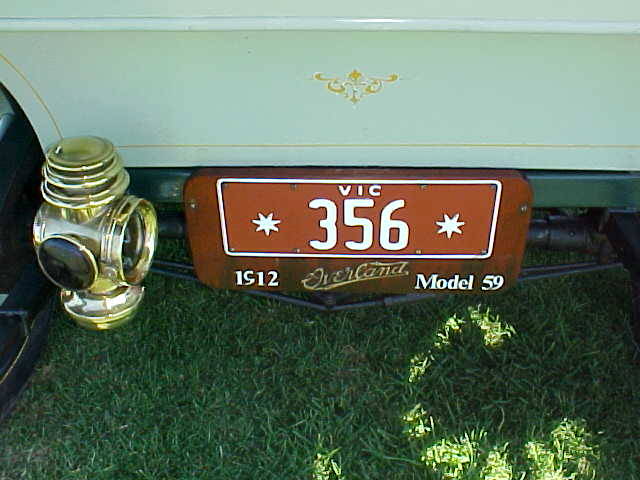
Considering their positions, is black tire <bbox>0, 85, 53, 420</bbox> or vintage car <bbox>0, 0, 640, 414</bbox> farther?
black tire <bbox>0, 85, 53, 420</bbox>

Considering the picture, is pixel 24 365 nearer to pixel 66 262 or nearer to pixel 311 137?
pixel 66 262

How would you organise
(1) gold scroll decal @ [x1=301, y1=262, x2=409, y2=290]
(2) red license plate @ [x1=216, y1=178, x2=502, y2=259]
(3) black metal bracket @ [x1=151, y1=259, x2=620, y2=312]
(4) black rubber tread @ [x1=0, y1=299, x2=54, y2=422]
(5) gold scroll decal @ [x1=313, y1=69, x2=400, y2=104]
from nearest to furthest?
(5) gold scroll decal @ [x1=313, y1=69, x2=400, y2=104], (2) red license plate @ [x1=216, y1=178, x2=502, y2=259], (1) gold scroll decal @ [x1=301, y1=262, x2=409, y2=290], (4) black rubber tread @ [x1=0, y1=299, x2=54, y2=422], (3) black metal bracket @ [x1=151, y1=259, x2=620, y2=312]

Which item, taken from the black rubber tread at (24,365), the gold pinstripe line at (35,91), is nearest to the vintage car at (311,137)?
the gold pinstripe line at (35,91)

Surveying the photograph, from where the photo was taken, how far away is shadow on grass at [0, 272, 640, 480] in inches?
87.3

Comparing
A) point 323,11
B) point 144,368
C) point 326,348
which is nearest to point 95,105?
point 323,11

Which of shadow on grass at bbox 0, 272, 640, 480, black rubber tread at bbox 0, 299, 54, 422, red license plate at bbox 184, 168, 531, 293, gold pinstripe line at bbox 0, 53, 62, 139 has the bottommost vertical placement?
shadow on grass at bbox 0, 272, 640, 480

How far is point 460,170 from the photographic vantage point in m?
1.90

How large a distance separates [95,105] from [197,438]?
997 millimetres

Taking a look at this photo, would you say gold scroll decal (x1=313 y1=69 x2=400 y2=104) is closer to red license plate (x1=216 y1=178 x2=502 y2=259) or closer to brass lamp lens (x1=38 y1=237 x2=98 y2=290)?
red license plate (x1=216 y1=178 x2=502 y2=259)

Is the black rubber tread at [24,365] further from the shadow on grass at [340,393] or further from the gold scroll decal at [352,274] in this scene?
the gold scroll decal at [352,274]

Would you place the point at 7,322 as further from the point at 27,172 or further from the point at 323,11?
the point at 323,11

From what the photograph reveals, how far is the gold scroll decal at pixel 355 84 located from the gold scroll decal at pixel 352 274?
46 centimetres

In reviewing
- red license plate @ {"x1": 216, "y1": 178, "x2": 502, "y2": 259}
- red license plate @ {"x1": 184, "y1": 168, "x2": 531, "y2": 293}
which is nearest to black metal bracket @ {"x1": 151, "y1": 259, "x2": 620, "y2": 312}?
red license plate @ {"x1": 184, "y1": 168, "x2": 531, "y2": 293}

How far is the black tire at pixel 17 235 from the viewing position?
2045 mm
